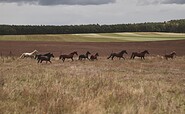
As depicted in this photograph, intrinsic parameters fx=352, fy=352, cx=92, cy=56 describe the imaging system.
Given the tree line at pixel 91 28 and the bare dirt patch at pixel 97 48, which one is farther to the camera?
the tree line at pixel 91 28

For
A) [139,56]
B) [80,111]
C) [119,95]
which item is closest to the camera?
[80,111]

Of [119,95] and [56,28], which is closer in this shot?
[119,95]

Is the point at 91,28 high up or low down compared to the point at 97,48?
down

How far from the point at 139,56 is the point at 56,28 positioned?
4492 inches

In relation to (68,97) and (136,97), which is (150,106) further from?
(68,97)

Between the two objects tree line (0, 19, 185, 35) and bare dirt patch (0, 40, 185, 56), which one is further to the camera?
tree line (0, 19, 185, 35)

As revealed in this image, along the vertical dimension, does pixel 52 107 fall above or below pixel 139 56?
above

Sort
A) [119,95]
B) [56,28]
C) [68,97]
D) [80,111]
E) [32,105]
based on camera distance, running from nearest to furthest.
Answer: [80,111], [32,105], [68,97], [119,95], [56,28]

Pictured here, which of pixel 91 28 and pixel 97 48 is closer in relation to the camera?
pixel 97 48

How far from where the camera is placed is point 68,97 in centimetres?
1085

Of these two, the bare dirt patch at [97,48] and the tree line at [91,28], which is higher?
the bare dirt patch at [97,48]

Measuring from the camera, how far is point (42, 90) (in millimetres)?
11758

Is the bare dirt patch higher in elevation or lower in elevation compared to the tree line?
higher

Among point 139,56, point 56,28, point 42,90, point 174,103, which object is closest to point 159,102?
point 174,103
